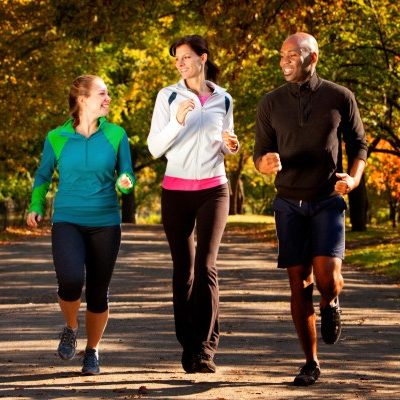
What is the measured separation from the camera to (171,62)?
55.2 m

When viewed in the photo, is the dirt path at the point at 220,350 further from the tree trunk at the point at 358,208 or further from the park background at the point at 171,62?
the tree trunk at the point at 358,208

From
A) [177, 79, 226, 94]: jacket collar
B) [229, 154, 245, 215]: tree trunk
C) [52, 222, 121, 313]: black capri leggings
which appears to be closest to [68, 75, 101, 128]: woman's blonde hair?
[177, 79, 226, 94]: jacket collar

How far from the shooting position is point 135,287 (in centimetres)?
1855

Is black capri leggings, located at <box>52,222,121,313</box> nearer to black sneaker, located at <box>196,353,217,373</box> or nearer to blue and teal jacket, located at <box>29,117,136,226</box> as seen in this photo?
blue and teal jacket, located at <box>29,117,136,226</box>

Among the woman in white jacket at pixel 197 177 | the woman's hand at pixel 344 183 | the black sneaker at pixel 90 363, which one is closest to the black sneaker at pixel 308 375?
the woman in white jacket at pixel 197 177

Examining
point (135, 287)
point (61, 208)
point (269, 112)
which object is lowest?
point (135, 287)

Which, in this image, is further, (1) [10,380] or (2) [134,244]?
(2) [134,244]

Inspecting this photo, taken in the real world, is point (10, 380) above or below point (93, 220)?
below

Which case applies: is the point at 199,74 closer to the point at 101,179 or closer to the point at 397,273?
the point at 101,179

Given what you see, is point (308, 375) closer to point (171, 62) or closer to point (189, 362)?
point (189, 362)

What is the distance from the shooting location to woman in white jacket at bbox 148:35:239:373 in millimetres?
8797

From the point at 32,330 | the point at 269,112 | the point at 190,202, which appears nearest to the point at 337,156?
the point at 269,112

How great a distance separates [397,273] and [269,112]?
1314 cm

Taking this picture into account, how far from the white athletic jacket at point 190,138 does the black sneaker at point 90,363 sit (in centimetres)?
125
